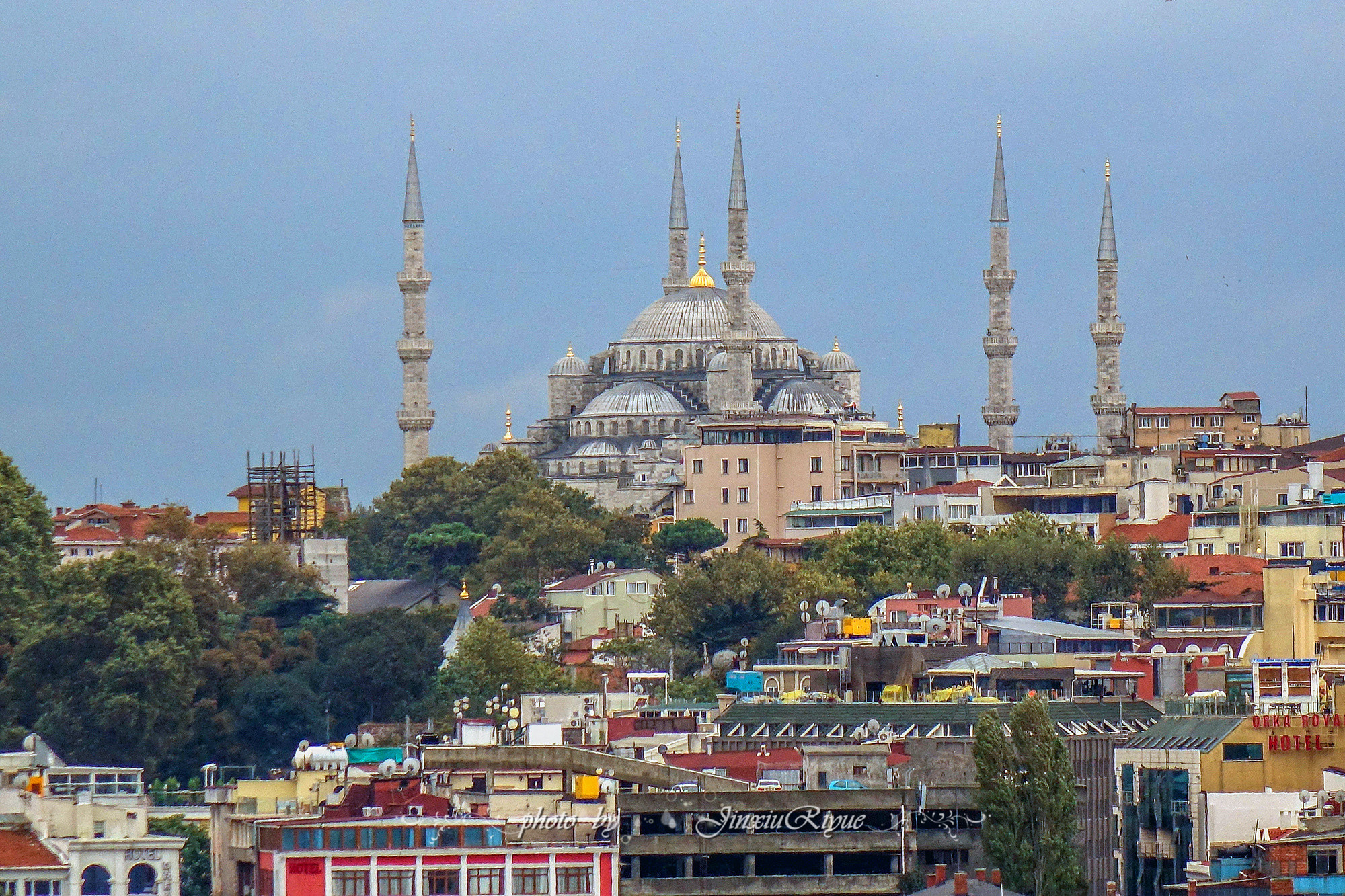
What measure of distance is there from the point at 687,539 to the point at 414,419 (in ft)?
74.3

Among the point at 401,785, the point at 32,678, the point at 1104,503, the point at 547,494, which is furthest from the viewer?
the point at 547,494

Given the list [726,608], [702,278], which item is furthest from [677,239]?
[726,608]

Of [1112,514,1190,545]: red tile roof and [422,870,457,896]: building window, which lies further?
[1112,514,1190,545]: red tile roof

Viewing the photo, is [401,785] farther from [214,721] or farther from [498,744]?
[214,721]

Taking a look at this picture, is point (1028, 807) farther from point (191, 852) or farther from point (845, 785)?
point (191, 852)

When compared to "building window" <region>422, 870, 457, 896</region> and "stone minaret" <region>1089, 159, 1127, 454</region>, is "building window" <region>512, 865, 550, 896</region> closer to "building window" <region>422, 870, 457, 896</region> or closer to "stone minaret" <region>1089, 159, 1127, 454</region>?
"building window" <region>422, 870, 457, 896</region>

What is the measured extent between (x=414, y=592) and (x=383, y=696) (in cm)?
2998

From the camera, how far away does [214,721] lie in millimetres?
79688

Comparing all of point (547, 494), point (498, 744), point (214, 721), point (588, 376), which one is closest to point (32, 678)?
point (214, 721)

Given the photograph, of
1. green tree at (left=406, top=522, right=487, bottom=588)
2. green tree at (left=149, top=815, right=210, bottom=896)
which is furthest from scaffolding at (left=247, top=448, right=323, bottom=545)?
green tree at (left=149, top=815, right=210, bottom=896)

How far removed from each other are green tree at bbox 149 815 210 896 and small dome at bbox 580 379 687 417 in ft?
272

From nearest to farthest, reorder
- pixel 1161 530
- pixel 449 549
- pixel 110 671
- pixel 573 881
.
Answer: pixel 573 881 → pixel 110 671 → pixel 1161 530 → pixel 449 549

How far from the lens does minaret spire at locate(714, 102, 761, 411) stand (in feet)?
429

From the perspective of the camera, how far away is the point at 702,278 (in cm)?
15375
